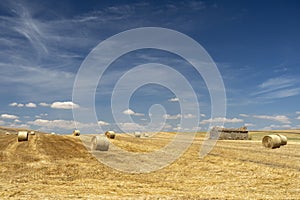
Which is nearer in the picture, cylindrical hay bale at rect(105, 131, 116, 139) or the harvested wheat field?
the harvested wheat field

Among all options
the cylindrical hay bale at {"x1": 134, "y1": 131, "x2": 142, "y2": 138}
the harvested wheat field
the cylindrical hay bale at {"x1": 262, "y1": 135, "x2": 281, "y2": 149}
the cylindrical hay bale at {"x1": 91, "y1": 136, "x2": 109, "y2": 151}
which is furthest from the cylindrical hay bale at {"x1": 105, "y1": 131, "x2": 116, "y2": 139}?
the harvested wheat field

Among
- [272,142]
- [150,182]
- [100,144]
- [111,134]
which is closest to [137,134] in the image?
[111,134]

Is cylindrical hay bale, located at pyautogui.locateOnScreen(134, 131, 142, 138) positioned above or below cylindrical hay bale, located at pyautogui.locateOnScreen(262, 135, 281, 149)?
above

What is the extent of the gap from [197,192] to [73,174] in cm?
677

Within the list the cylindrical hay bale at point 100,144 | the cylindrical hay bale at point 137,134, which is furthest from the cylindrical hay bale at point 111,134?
the cylindrical hay bale at point 100,144

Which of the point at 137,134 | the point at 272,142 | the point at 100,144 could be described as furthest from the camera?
the point at 137,134

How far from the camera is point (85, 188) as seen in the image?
12320 mm

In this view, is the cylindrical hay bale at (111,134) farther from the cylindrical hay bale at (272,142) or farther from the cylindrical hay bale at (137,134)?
the cylindrical hay bale at (272,142)

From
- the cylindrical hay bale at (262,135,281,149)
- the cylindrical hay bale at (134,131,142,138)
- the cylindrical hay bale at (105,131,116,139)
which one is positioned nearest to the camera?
the cylindrical hay bale at (262,135,281,149)

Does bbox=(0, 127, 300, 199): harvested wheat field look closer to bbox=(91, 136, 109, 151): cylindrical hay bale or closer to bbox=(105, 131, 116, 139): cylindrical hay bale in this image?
bbox=(91, 136, 109, 151): cylindrical hay bale

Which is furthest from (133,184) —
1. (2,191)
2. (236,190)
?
(2,191)

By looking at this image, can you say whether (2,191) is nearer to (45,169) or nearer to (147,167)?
(45,169)

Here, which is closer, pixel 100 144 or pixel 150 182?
pixel 150 182

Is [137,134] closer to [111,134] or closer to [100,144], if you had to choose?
[111,134]
